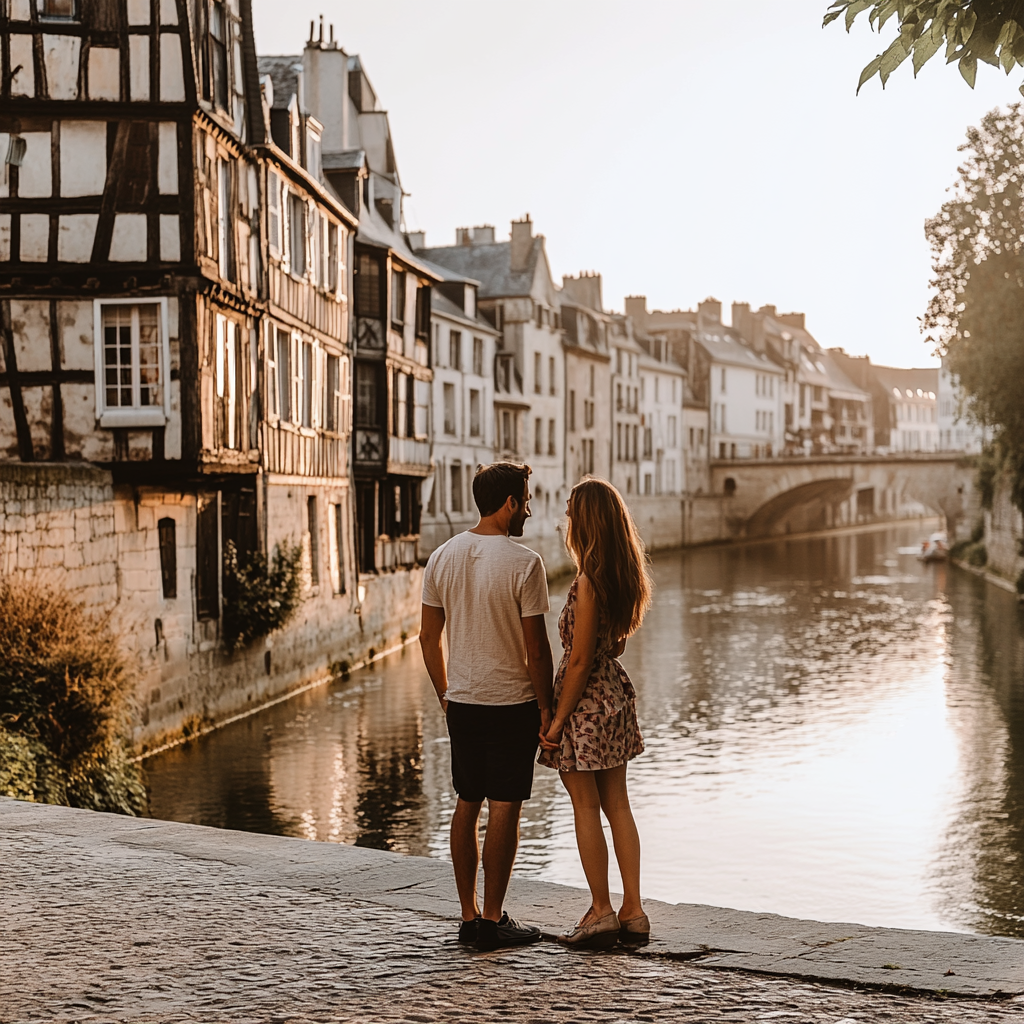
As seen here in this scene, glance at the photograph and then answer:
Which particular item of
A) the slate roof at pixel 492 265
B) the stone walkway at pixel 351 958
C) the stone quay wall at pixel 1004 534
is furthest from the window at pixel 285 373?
the slate roof at pixel 492 265

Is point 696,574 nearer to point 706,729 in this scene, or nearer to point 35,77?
point 706,729

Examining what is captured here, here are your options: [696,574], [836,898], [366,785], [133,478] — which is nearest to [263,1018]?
[836,898]

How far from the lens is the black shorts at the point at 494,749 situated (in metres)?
4.81

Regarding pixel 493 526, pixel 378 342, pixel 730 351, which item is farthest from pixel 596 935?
pixel 730 351

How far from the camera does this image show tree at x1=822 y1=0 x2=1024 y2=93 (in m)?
4.39

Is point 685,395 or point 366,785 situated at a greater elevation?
point 685,395

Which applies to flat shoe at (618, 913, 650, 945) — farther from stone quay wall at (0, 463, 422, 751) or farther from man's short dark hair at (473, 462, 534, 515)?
stone quay wall at (0, 463, 422, 751)

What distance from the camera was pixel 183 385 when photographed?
14461 millimetres

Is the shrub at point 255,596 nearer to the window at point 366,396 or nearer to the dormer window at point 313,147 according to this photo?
the dormer window at point 313,147

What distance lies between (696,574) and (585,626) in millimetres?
40490

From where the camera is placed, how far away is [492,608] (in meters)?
4.84

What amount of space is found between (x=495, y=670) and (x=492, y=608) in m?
0.21

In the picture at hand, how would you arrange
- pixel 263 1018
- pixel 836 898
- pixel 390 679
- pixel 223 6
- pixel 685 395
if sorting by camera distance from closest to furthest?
pixel 263 1018, pixel 836 898, pixel 223 6, pixel 390 679, pixel 685 395

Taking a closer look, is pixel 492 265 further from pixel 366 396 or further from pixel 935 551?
pixel 366 396
